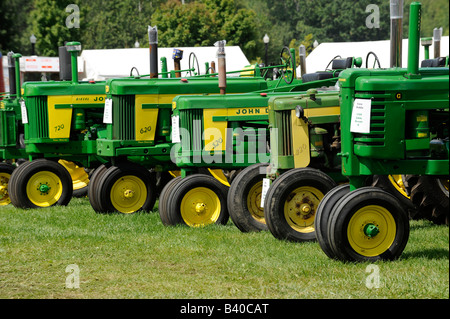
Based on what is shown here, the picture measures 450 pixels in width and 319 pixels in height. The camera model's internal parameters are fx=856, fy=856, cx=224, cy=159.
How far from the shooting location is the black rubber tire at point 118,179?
10383 mm

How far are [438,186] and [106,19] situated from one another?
46175 millimetres

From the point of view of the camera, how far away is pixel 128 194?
34.4 ft

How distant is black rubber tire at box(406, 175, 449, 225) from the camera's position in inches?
325

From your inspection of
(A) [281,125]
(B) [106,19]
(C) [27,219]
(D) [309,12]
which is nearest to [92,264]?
(A) [281,125]

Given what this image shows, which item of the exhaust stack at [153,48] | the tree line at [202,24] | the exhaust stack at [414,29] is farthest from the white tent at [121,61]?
the exhaust stack at [414,29]

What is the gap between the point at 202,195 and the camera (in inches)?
357

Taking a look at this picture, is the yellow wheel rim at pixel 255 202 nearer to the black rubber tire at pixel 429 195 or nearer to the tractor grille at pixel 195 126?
the tractor grille at pixel 195 126

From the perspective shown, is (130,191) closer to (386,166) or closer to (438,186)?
(438,186)

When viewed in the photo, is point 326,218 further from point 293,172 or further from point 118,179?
point 118,179

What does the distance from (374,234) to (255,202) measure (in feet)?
7.34

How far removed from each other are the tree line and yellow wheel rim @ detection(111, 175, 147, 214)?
73.8 feet

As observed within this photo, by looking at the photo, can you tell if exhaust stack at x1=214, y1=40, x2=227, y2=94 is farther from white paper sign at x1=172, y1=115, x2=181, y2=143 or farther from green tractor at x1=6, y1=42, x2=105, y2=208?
green tractor at x1=6, y1=42, x2=105, y2=208
